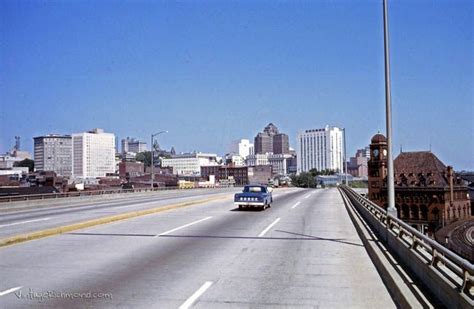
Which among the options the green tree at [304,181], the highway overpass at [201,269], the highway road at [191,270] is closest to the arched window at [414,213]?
the highway overpass at [201,269]

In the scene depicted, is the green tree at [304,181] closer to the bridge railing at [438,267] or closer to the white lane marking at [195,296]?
the bridge railing at [438,267]

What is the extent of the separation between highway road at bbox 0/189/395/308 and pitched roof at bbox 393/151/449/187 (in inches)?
1782

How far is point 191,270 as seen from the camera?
11781 millimetres

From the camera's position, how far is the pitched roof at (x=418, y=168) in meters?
61.8

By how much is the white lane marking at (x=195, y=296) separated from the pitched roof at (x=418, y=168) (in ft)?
169

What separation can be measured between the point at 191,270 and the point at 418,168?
61.8 m

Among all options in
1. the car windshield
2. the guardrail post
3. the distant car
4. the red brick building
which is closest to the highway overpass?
the guardrail post

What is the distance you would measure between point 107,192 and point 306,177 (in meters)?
112

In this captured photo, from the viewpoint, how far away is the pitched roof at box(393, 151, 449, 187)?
6178cm

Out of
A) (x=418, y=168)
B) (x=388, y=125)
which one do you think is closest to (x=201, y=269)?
(x=388, y=125)

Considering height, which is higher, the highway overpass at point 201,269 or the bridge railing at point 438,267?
the bridge railing at point 438,267

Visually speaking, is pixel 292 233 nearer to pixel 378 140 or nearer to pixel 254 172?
pixel 378 140

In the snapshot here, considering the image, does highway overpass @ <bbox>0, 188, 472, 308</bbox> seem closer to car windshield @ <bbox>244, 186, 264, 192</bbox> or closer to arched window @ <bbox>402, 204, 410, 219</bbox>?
car windshield @ <bbox>244, 186, 264, 192</bbox>

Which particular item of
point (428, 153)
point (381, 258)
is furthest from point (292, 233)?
point (428, 153)
